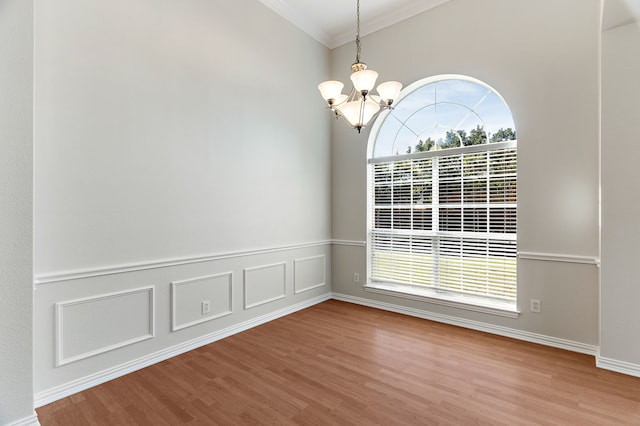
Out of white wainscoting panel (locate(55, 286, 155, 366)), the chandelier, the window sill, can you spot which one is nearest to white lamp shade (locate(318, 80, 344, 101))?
the chandelier

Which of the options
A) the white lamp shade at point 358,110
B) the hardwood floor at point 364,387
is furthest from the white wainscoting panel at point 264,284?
the white lamp shade at point 358,110

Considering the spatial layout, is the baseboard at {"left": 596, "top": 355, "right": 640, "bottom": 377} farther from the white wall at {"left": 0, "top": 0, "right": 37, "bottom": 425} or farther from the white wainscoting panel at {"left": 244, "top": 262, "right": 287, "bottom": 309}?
the white wall at {"left": 0, "top": 0, "right": 37, "bottom": 425}

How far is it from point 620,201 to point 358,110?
2.28 m

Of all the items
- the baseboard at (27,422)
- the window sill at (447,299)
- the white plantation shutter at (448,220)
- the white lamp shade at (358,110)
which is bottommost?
the baseboard at (27,422)

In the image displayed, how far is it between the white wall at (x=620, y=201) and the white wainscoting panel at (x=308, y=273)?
3091mm

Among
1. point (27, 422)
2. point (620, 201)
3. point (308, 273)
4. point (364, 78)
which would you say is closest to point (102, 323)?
point (27, 422)

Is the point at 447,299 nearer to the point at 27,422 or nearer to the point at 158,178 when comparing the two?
the point at 158,178

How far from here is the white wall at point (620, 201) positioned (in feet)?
8.32

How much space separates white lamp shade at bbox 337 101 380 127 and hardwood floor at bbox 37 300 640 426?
2078mm

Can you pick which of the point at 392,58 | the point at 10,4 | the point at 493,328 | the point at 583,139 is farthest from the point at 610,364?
the point at 10,4

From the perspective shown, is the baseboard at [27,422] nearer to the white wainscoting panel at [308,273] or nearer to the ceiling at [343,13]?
the white wainscoting panel at [308,273]

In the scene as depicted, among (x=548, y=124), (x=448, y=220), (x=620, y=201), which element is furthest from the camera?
(x=448, y=220)

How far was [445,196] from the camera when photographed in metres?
3.87

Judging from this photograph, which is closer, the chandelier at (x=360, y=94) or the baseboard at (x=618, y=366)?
the chandelier at (x=360, y=94)
